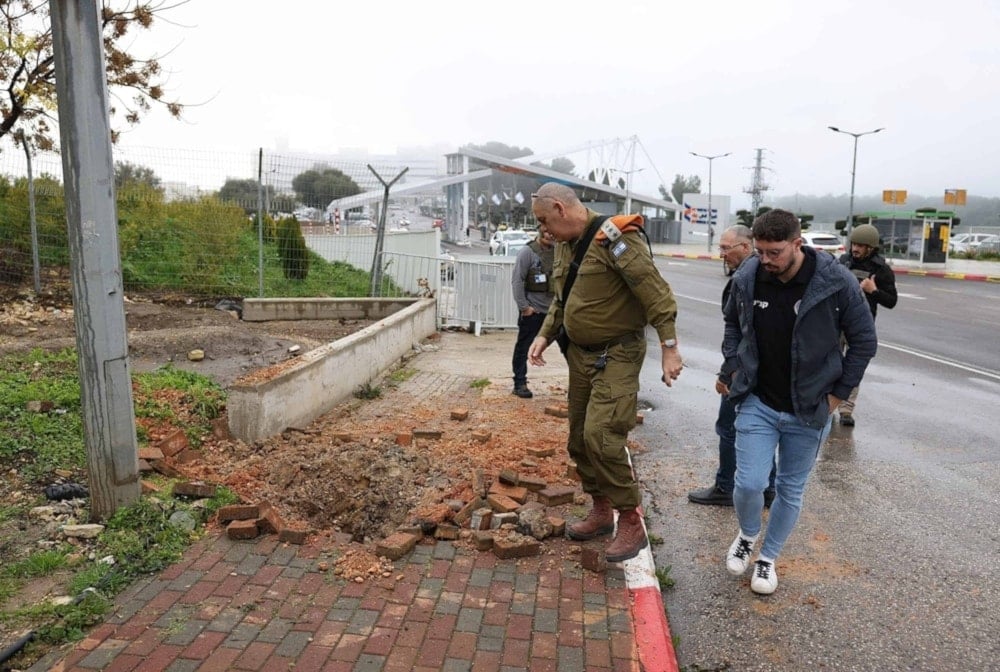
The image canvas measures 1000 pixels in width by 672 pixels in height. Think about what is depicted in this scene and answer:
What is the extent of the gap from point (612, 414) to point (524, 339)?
382cm

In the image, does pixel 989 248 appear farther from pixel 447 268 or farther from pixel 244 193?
pixel 244 193

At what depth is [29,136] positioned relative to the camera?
428 inches

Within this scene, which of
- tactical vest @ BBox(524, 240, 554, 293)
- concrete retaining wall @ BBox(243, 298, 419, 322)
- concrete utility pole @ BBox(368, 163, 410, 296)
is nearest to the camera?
tactical vest @ BBox(524, 240, 554, 293)

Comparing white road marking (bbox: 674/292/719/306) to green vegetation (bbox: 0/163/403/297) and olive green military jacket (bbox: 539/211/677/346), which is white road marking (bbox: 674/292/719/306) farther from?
olive green military jacket (bbox: 539/211/677/346)

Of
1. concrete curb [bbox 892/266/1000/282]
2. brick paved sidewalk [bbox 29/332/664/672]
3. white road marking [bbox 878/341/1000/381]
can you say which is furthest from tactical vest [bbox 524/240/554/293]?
concrete curb [bbox 892/266/1000/282]

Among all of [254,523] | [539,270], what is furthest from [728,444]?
[539,270]

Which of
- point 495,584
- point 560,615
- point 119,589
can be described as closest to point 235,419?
point 119,589

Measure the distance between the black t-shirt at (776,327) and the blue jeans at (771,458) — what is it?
0.08 meters

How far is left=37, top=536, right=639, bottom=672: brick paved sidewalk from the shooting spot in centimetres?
306

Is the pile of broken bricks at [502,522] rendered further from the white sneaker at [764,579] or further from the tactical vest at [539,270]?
the tactical vest at [539,270]

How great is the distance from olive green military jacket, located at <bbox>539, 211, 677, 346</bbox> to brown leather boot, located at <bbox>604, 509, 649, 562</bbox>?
0.89 metres

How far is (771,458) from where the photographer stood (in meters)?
3.88

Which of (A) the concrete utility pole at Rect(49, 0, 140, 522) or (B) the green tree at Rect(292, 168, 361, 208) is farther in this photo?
(B) the green tree at Rect(292, 168, 361, 208)

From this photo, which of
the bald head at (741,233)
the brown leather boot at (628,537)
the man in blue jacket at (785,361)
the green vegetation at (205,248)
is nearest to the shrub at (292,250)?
the green vegetation at (205,248)
